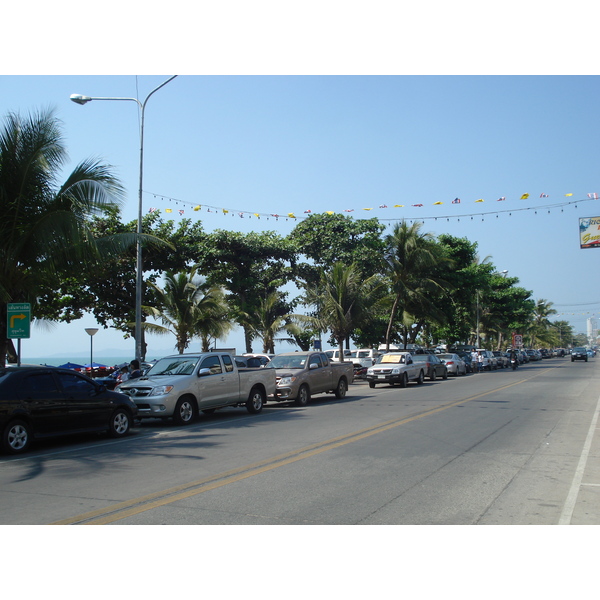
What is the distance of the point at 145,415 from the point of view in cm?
1441

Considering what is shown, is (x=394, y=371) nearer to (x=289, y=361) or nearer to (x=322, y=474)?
(x=289, y=361)

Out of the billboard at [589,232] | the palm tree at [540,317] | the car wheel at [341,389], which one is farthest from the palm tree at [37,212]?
the palm tree at [540,317]

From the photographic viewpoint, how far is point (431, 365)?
1334 inches

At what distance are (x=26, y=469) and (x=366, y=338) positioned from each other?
4281 centimetres

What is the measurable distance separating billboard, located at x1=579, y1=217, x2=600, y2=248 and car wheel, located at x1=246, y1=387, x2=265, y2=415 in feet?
56.4

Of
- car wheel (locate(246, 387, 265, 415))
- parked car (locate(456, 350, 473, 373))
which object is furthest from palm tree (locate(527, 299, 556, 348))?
car wheel (locate(246, 387, 265, 415))

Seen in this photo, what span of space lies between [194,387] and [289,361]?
6.23m

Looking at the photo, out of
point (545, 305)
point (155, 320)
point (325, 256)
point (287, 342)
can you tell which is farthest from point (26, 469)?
point (545, 305)

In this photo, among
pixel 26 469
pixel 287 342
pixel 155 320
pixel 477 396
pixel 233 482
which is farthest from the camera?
pixel 287 342

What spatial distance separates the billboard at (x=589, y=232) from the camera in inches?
1039

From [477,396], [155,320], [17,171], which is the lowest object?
[477,396]

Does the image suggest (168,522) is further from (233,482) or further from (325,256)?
(325,256)

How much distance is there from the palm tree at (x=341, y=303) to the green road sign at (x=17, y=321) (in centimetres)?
2317

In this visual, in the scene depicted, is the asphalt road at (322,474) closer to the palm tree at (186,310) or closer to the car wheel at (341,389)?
the car wheel at (341,389)
